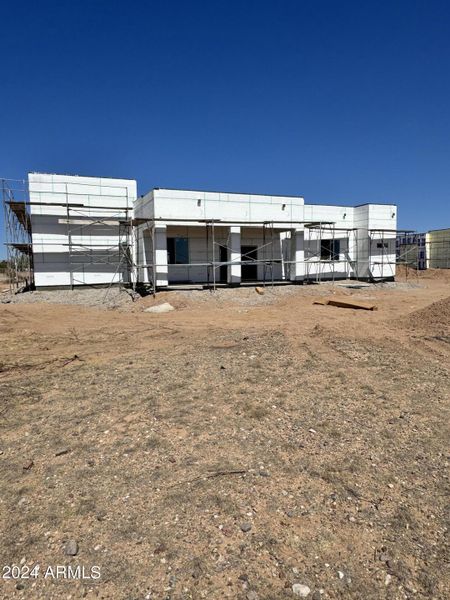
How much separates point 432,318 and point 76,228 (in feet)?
56.1

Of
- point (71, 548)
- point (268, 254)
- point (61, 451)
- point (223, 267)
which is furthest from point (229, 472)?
point (268, 254)

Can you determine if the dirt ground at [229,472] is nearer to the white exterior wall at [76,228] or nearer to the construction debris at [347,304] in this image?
the construction debris at [347,304]

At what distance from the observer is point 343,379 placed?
564cm

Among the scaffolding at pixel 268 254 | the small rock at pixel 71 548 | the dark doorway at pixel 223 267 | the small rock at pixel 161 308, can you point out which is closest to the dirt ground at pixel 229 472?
the small rock at pixel 71 548

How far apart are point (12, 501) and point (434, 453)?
353 cm

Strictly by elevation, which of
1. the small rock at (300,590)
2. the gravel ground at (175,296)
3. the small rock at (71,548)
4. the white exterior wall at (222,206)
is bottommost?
the small rock at (300,590)

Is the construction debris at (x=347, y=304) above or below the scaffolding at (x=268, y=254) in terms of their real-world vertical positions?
below

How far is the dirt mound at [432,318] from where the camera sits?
8.90 m

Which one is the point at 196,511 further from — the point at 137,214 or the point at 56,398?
the point at 137,214

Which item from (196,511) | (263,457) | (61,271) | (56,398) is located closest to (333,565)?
(196,511)

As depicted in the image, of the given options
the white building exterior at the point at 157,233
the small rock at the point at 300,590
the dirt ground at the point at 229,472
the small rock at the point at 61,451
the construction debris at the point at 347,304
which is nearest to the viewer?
the small rock at the point at 300,590

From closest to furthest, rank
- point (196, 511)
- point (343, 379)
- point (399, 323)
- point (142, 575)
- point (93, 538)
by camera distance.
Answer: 1. point (142, 575)
2. point (93, 538)
3. point (196, 511)
4. point (343, 379)
5. point (399, 323)

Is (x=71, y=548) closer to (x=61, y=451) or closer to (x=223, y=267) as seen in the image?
(x=61, y=451)

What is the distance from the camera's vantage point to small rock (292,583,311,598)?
6.92 feet
